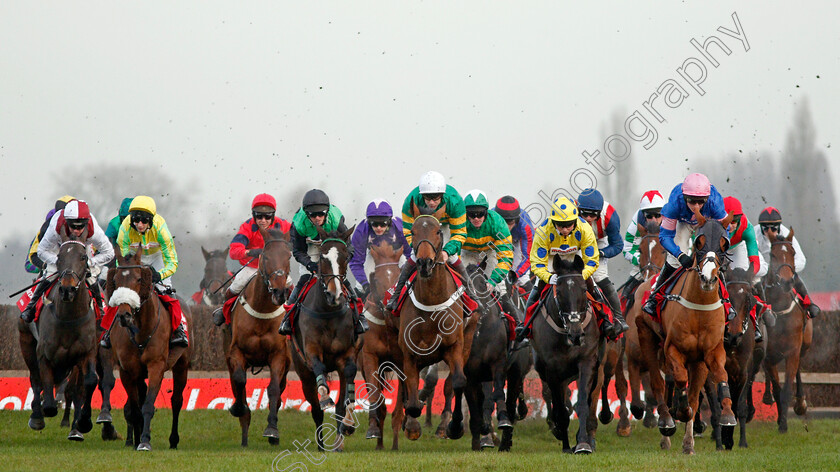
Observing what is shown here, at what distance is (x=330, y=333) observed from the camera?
11.0 metres

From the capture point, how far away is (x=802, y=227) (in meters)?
41.4

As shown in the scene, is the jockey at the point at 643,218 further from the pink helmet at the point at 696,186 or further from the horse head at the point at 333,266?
the horse head at the point at 333,266

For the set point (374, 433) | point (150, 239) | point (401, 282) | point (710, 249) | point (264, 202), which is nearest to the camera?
point (710, 249)

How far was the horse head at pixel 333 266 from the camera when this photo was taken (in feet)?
34.3

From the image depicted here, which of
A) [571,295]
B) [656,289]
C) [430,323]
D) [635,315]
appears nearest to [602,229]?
[656,289]

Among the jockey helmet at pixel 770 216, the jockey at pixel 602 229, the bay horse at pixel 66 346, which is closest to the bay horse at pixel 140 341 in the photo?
the bay horse at pixel 66 346

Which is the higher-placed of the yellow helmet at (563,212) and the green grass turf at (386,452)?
the yellow helmet at (563,212)

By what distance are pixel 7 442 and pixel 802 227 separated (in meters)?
35.6

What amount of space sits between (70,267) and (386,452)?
3.87 meters

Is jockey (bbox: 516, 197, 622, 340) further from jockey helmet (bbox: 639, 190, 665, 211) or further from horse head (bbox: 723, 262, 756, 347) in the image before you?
jockey helmet (bbox: 639, 190, 665, 211)

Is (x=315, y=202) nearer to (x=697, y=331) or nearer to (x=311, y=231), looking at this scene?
(x=311, y=231)

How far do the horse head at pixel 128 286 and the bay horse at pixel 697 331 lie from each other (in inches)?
217

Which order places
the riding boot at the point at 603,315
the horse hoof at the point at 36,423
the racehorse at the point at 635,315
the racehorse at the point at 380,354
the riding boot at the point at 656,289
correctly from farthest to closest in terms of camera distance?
1. the racehorse at the point at 635,315
2. the horse hoof at the point at 36,423
3. the riding boot at the point at 656,289
4. the racehorse at the point at 380,354
5. the riding boot at the point at 603,315

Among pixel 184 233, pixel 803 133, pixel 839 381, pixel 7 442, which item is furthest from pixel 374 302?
pixel 803 133
